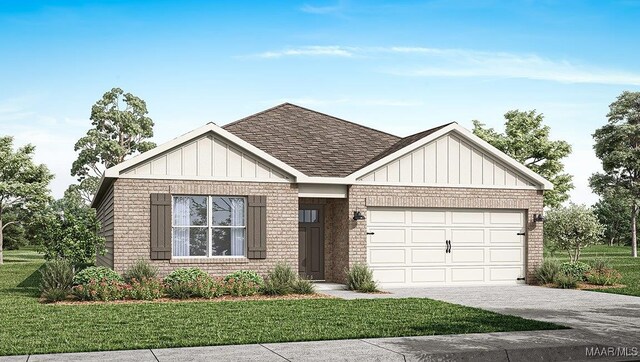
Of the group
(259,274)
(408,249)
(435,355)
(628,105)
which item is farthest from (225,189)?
(628,105)

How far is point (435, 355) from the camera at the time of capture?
9.13 m

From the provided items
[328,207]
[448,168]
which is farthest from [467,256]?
[328,207]

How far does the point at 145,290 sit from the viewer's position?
16766mm

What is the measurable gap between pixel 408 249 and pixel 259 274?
14.5ft

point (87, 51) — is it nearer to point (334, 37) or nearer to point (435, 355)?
point (334, 37)

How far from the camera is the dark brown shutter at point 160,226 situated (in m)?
18.6

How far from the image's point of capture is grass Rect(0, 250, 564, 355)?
1033 centimetres

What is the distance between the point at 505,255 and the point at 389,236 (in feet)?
12.6

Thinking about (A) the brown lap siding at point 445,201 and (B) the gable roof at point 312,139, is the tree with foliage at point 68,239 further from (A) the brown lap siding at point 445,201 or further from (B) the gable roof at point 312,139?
(A) the brown lap siding at point 445,201

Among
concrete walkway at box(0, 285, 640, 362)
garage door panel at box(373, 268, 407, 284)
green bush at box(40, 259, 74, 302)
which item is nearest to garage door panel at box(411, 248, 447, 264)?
garage door panel at box(373, 268, 407, 284)

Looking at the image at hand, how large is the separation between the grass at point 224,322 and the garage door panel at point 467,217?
5.86m

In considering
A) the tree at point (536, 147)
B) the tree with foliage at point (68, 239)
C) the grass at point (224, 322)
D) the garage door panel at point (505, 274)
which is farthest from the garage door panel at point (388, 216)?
the tree at point (536, 147)

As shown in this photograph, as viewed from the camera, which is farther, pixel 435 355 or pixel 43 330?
pixel 43 330

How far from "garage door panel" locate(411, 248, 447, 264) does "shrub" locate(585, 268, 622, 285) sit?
428cm
